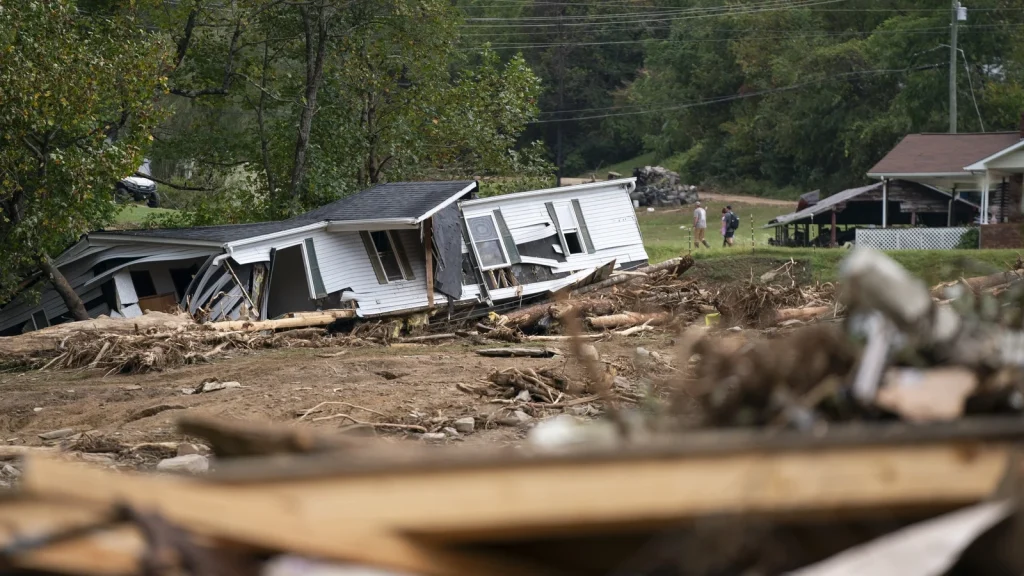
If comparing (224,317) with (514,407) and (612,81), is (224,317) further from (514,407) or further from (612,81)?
(612,81)

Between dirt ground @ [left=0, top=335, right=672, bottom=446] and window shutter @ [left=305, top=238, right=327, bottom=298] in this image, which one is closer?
dirt ground @ [left=0, top=335, right=672, bottom=446]

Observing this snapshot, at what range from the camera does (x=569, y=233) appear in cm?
2728

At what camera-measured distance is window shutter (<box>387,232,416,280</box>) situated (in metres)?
25.2

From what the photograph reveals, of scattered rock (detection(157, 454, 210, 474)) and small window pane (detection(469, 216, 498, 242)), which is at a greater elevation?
scattered rock (detection(157, 454, 210, 474))

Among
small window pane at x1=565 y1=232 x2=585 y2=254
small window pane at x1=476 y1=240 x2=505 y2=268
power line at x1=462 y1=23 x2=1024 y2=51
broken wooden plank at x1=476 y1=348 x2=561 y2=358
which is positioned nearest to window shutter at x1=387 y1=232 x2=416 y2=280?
small window pane at x1=476 y1=240 x2=505 y2=268

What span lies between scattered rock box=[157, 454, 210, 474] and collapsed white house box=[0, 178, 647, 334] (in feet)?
38.9

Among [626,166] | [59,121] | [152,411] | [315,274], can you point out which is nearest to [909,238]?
[315,274]

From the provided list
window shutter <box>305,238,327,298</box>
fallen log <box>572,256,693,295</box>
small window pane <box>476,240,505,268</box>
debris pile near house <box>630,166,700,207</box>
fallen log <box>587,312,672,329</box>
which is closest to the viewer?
fallen log <box>587,312,672,329</box>

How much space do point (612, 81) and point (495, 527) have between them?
77.9m

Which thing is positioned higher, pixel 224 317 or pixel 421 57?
pixel 421 57

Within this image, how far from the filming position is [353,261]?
24719mm

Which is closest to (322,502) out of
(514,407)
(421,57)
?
(514,407)

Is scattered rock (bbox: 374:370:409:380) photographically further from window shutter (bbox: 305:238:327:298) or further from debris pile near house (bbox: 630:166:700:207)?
debris pile near house (bbox: 630:166:700:207)

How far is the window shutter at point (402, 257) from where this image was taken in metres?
25.2
